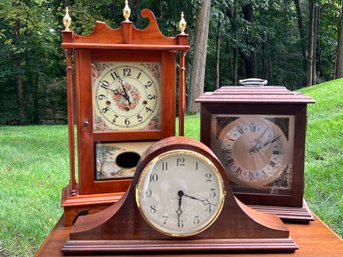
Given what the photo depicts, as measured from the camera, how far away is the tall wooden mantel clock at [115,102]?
1.07m

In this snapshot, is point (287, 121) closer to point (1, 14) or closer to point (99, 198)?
point (99, 198)

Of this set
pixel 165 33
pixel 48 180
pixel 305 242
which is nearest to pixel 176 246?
→ pixel 305 242

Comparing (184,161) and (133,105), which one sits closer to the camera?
(184,161)

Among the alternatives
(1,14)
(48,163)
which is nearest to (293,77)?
(1,14)

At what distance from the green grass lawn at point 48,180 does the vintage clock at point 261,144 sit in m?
1.14

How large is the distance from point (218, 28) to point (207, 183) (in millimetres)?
9620

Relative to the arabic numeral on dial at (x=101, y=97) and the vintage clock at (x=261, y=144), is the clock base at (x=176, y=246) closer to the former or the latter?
the vintage clock at (x=261, y=144)

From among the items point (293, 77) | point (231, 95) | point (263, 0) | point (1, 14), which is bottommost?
point (293, 77)

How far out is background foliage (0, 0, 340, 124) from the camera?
6.67 meters

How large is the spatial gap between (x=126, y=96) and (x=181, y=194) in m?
0.36

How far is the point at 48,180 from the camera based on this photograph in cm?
303

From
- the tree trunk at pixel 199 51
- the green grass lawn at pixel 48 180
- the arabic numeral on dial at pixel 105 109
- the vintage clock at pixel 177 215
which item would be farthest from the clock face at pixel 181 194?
the tree trunk at pixel 199 51

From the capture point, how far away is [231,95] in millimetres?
1052

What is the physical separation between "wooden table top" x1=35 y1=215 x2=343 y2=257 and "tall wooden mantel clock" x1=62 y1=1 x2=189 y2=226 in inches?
3.6
